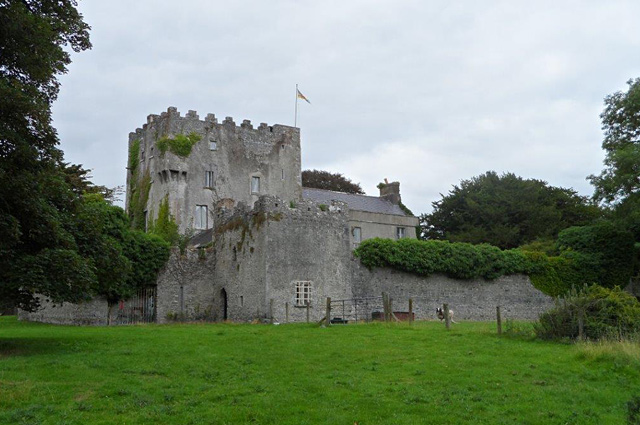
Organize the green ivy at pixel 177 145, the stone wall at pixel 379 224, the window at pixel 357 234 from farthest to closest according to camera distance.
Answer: the stone wall at pixel 379 224 < the window at pixel 357 234 < the green ivy at pixel 177 145

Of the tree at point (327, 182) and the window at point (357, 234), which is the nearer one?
the window at point (357, 234)

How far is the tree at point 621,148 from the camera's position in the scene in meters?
37.3

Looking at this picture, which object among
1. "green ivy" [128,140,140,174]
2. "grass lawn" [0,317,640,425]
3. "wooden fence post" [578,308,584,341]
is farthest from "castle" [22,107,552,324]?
"wooden fence post" [578,308,584,341]

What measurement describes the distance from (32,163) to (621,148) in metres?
35.0

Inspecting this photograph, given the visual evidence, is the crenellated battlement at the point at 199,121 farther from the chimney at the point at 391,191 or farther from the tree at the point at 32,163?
the tree at the point at 32,163

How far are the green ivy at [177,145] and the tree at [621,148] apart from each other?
2630 cm

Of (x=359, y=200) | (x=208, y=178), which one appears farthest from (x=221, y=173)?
(x=359, y=200)

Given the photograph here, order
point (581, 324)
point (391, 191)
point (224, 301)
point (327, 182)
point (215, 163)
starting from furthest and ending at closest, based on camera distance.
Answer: point (327, 182) → point (391, 191) → point (215, 163) → point (224, 301) → point (581, 324)

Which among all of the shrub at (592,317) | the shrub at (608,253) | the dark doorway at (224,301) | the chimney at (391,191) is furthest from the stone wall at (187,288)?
the chimney at (391,191)

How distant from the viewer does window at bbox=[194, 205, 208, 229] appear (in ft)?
153

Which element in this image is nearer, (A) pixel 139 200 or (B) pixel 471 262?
(B) pixel 471 262

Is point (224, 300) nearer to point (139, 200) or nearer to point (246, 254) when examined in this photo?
point (246, 254)

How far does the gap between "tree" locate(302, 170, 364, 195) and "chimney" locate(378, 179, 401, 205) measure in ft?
20.3

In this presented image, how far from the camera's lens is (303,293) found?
28.8 meters
